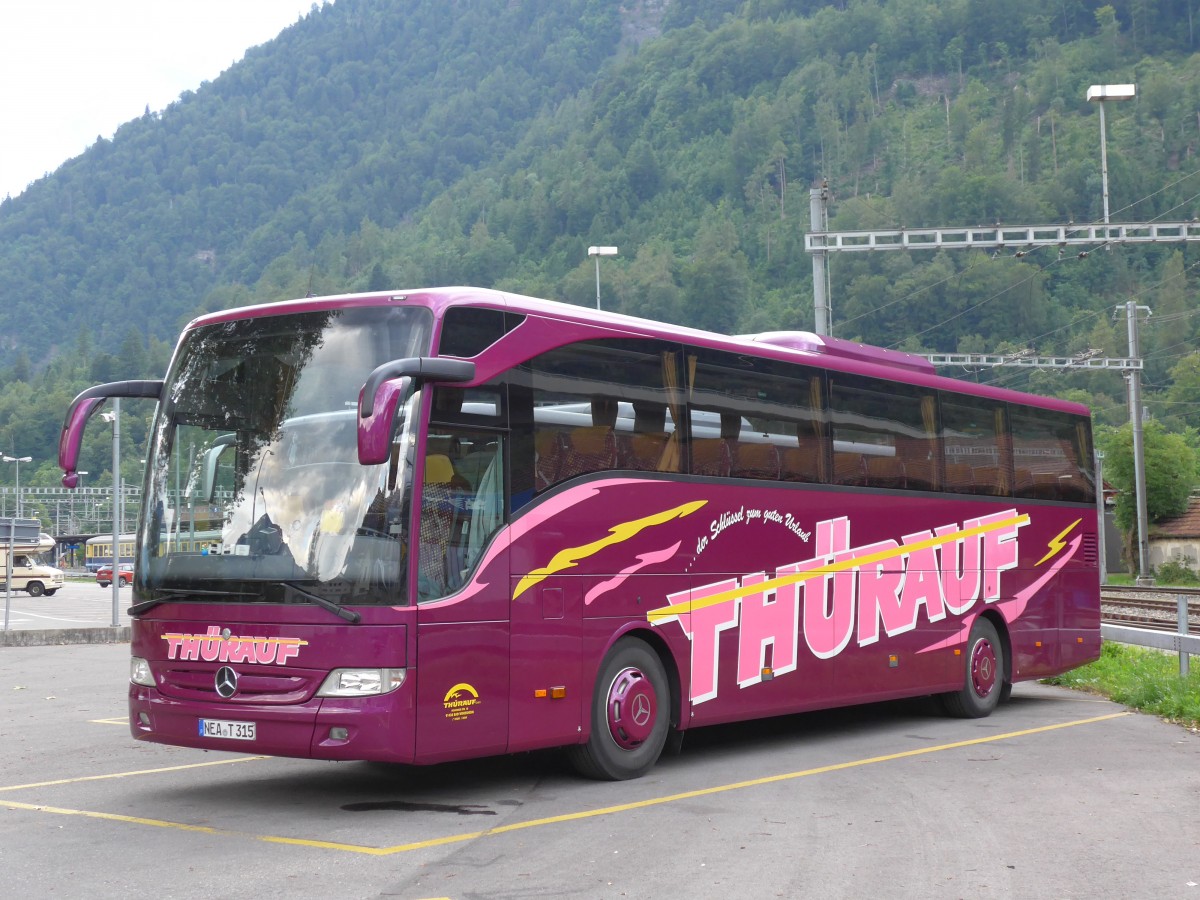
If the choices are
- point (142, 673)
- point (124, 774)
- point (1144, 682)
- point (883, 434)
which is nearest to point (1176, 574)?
point (1144, 682)

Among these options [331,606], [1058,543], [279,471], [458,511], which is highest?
[279,471]

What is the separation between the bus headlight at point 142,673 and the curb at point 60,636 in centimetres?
1974

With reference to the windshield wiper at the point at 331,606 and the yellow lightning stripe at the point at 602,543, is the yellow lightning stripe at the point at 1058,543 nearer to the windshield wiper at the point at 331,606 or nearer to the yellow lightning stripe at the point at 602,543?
the yellow lightning stripe at the point at 602,543

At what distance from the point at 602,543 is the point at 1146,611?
24.8m

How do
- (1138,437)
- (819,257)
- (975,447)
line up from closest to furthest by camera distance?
(975,447)
(819,257)
(1138,437)

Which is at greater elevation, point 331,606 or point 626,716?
point 331,606

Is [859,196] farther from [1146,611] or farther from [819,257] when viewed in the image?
[819,257]

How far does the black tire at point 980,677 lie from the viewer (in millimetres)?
15727

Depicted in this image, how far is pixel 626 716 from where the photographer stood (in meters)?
11.0

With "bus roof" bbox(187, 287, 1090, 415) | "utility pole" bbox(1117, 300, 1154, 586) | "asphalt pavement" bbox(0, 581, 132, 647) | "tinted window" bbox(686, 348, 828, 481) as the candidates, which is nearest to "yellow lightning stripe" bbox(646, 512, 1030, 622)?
"tinted window" bbox(686, 348, 828, 481)

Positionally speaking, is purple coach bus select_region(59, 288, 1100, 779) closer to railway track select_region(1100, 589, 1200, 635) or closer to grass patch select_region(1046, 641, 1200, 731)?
grass patch select_region(1046, 641, 1200, 731)

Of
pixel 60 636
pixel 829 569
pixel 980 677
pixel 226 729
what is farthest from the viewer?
pixel 60 636

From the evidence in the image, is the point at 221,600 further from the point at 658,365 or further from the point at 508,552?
the point at 658,365

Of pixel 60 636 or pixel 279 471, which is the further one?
pixel 60 636
